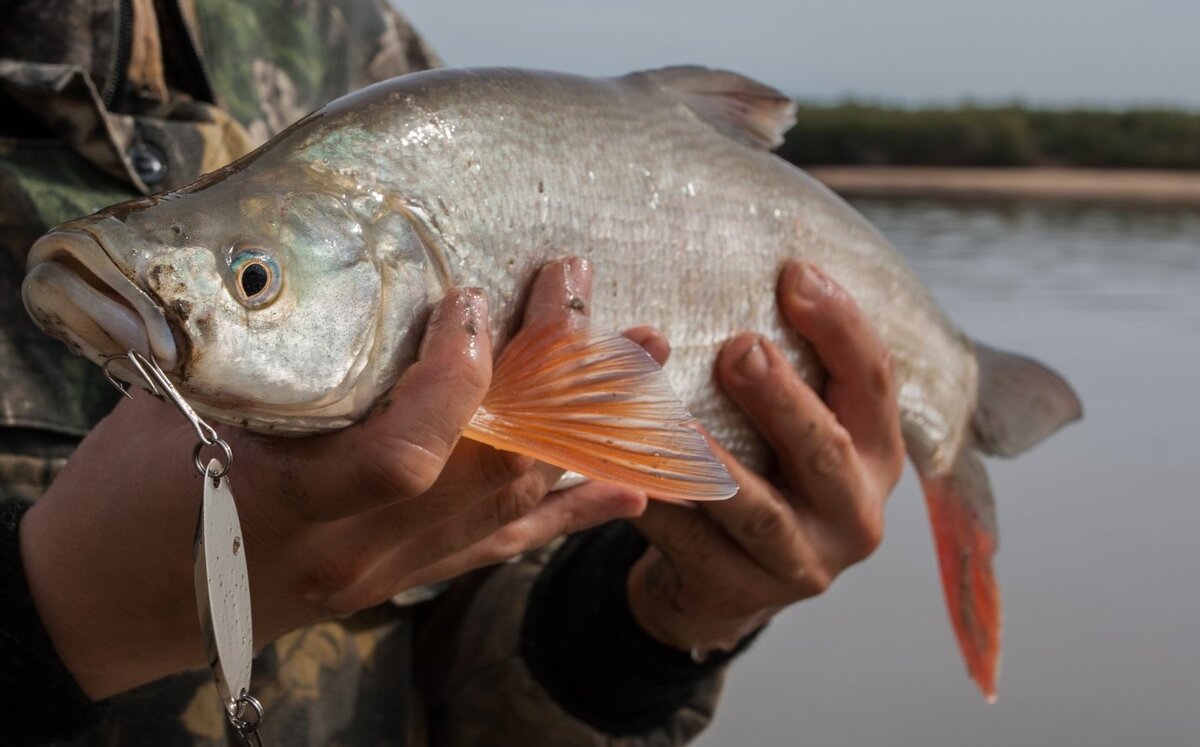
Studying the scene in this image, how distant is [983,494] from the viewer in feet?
8.21

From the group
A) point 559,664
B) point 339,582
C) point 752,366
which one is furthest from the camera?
point 559,664

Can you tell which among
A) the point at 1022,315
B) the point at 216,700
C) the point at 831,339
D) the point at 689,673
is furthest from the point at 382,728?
the point at 1022,315

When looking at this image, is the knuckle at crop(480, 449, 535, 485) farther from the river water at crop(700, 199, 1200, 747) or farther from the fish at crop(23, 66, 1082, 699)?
the river water at crop(700, 199, 1200, 747)

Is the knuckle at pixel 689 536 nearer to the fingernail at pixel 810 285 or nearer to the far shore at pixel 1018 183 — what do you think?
the fingernail at pixel 810 285

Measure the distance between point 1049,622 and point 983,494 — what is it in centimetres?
246

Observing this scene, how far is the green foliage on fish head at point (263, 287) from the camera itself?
1190 mm

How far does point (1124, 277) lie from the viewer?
14.2 meters

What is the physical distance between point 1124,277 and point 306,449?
1426 cm

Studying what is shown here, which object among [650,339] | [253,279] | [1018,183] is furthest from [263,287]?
[1018,183]

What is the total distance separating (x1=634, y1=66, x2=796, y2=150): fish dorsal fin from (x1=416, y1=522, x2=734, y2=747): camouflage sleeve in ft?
2.74

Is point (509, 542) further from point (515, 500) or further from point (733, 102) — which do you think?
point (733, 102)

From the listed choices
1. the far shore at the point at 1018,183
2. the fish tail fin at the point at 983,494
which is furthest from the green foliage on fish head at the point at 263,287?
the far shore at the point at 1018,183

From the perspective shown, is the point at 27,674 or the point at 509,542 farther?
the point at 509,542

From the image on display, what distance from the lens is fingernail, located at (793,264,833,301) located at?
2004mm
